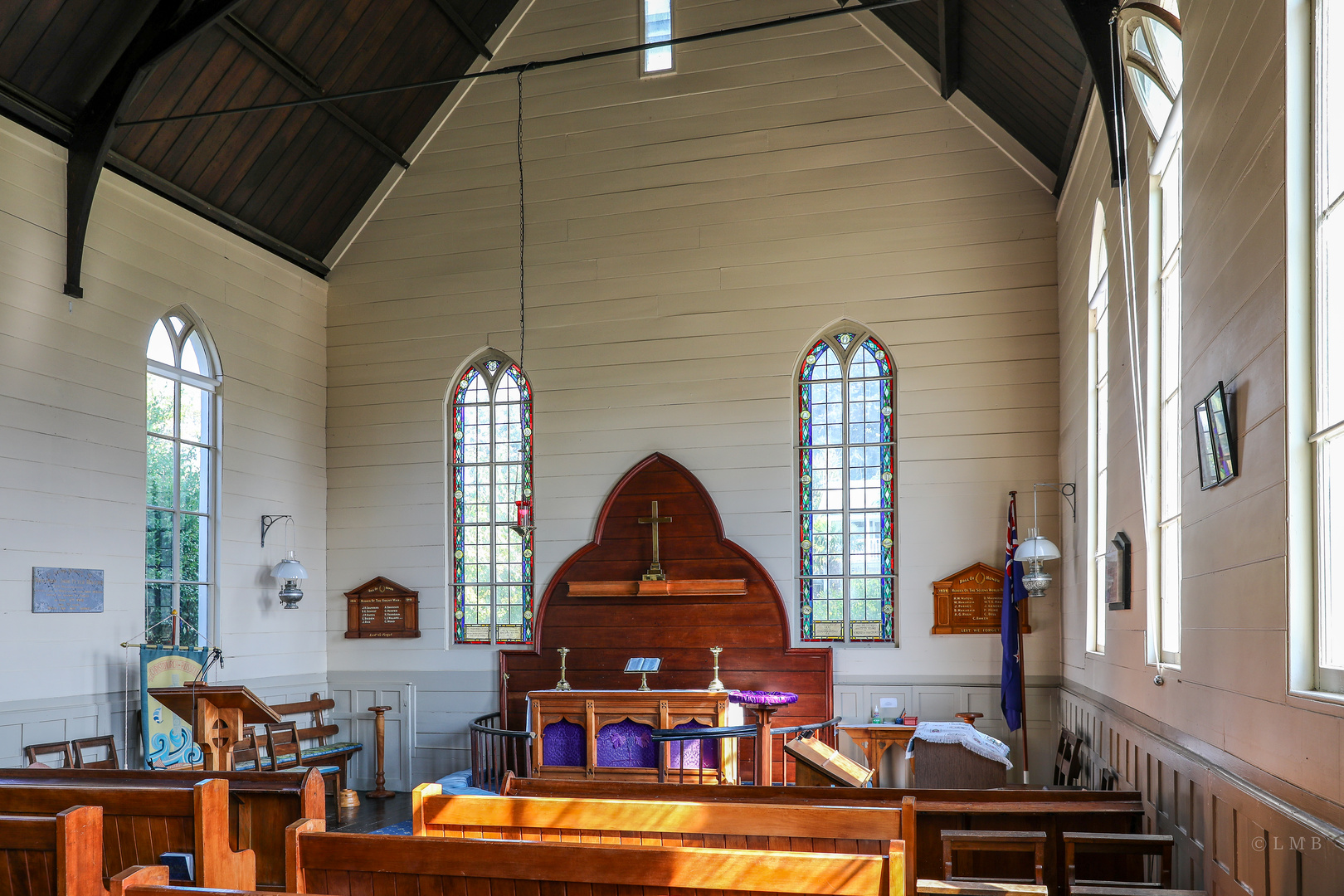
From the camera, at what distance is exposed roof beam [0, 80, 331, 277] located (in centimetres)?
737

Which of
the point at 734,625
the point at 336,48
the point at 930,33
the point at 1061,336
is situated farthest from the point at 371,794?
the point at 930,33

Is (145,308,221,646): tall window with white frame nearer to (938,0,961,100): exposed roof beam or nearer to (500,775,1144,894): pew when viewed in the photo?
(500,775,1144,894): pew

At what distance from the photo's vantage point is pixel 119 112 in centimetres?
765

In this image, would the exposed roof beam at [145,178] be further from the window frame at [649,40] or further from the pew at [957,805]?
the pew at [957,805]

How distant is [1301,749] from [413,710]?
28.3ft

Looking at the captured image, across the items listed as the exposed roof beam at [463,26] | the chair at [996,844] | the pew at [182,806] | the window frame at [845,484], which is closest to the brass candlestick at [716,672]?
the window frame at [845,484]

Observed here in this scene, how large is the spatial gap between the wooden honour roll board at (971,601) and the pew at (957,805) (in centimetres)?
419

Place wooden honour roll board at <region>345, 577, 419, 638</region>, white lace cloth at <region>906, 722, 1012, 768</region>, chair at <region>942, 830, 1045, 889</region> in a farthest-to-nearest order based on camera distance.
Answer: wooden honour roll board at <region>345, 577, 419, 638</region> → white lace cloth at <region>906, 722, 1012, 768</region> → chair at <region>942, 830, 1045, 889</region>

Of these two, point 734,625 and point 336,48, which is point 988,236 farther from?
point 336,48

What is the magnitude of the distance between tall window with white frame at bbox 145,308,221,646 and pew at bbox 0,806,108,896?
19.3 feet

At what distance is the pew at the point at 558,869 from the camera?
7.78ft

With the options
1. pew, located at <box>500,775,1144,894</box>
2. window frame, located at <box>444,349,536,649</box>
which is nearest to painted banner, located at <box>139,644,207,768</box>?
window frame, located at <box>444,349,536,649</box>

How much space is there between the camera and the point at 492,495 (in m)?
10.3

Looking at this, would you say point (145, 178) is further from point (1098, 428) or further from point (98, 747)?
point (1098, 428)
